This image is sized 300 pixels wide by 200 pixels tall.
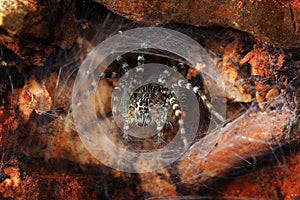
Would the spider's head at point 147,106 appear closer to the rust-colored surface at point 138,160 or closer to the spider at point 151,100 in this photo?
the spider at point 151,100

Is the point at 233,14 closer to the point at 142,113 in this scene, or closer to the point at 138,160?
the point at 142,113

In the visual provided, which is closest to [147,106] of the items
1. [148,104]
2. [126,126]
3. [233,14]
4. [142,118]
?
[148,104]

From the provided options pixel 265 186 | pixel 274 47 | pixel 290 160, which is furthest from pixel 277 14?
pixel 265 186

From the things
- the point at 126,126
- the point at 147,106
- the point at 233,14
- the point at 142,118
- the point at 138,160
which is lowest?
the point at 138,160

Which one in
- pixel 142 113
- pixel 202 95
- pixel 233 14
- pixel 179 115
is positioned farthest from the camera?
pixel 142 113

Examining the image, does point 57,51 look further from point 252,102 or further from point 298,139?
point 298,139

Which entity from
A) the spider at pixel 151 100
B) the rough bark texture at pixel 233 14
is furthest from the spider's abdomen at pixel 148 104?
the rough bark texture at pixel 233 14
